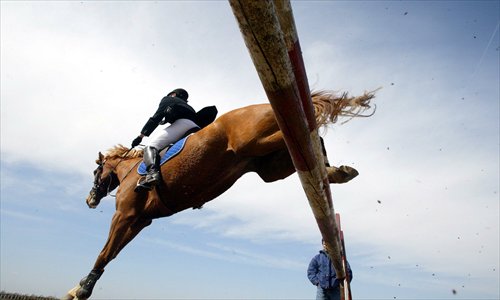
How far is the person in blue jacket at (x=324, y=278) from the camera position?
754 cm

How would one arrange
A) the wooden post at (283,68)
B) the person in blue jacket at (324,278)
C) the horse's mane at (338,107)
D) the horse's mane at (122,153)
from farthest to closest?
the person in blue jacket at (324,278) → the horse's mane at (122,153) → the horse's mane at (338,107) → the wooden post at (283,68)

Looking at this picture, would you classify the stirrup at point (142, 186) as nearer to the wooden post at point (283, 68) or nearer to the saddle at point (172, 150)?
the saddle at point (172, 150)

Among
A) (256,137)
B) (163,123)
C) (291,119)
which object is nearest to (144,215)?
(163,123)

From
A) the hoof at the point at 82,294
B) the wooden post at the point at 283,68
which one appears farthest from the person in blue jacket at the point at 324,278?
the wooden post at the point at 283,68

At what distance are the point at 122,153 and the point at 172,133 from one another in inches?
71.7

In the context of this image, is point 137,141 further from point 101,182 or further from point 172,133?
point 101,182

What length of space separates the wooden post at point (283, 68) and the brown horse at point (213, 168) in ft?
4.99

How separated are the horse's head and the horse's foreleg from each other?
1.54 metres

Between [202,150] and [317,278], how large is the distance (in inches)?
193

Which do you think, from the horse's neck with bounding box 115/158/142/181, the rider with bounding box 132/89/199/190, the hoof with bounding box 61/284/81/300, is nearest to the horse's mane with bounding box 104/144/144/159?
Answer: the horse's neck with bounding box 115/158/142/181

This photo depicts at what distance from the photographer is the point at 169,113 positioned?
5043 mm

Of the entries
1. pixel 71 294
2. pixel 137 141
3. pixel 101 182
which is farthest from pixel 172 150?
pixel 101 182

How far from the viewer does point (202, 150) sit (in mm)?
4332

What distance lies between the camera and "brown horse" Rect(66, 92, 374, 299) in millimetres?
3891
